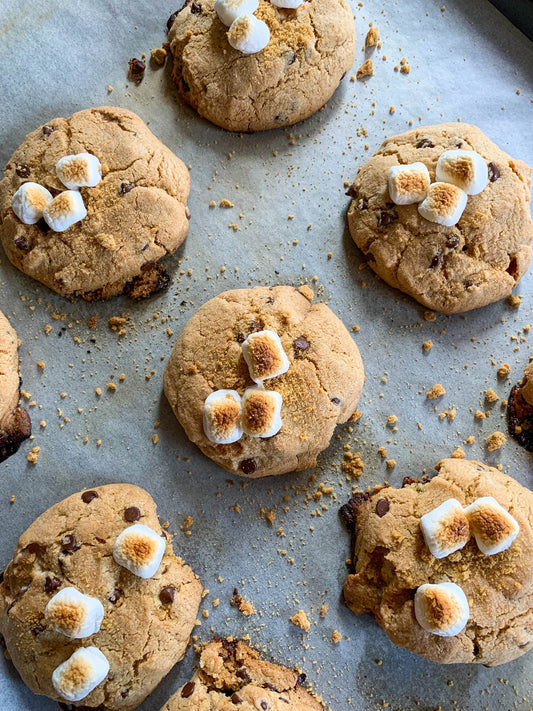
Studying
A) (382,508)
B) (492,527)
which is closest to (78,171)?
(382,508)

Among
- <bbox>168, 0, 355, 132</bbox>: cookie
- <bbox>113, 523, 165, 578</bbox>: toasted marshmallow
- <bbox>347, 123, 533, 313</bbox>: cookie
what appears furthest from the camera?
<bbox>168, 0, 355, 132</bbox>: cookie

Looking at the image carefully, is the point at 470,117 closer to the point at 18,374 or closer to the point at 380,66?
the point at 380,66

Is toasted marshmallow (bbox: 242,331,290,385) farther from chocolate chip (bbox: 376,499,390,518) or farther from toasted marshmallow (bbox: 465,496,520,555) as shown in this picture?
toasted marshmallow (bbox: 465,496,520,555)

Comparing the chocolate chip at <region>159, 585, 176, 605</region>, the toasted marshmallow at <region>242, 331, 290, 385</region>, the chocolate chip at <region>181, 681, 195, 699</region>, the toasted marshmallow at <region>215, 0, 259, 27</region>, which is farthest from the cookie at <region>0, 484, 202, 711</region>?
the toasted marshmallow at <region>215, 0, 259, 27</region>

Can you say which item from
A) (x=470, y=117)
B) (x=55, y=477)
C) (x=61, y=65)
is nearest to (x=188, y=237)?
(x=61, y=65)

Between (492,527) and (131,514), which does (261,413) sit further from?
(492,527)

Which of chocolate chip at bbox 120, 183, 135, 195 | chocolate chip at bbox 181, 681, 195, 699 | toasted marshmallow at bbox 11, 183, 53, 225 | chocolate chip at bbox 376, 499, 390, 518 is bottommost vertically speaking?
chocolate chip at bbox 181, 681, 195, 699
